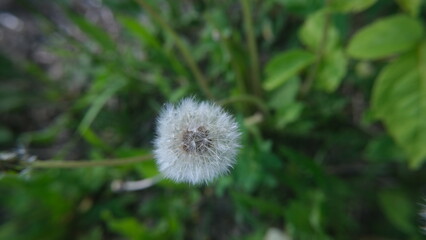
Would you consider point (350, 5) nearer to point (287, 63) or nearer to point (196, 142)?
point (287, 63)

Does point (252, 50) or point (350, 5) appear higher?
point (252, 50)

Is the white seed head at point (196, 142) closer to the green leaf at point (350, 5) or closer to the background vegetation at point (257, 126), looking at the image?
the background vegetation at point (257, 126)

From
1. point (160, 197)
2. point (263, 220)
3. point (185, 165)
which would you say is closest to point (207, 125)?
point (185, 165)

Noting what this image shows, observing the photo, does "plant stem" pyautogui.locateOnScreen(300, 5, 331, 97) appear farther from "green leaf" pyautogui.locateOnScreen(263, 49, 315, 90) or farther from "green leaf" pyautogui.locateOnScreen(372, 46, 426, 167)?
"green leaf" pyautogui.locateOnScreen(372, 46, 426, 167)

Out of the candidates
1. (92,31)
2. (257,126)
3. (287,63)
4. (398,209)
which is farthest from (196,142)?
(92,31)

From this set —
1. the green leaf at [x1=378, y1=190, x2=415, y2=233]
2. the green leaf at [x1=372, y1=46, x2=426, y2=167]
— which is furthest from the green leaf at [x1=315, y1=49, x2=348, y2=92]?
the green leaf at [x1=378, y1=190, x2=415, y2=233]
